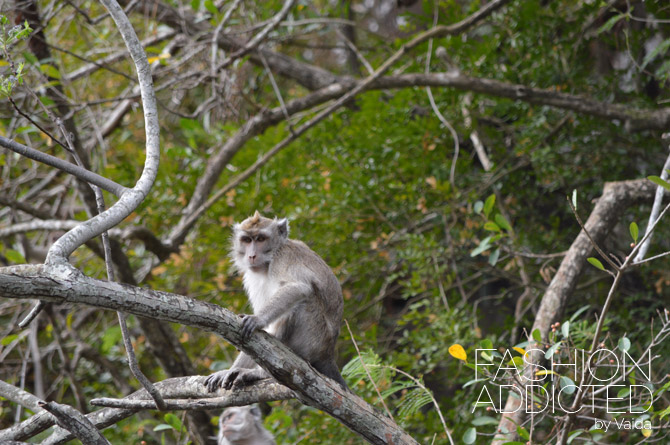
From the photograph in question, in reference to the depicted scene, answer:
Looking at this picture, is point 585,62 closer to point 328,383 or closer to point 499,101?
point 499,101

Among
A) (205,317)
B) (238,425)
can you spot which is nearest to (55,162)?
(205,317)

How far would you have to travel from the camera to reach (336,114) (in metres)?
7.19

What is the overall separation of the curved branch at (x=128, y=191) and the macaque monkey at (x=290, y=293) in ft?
4.58

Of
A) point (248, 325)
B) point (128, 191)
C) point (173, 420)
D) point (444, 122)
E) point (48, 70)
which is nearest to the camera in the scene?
point (128, 191)

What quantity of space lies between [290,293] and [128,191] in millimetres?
1658

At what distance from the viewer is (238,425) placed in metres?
4.87

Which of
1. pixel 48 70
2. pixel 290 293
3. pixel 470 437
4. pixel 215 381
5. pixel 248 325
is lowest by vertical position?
pixel 470 437

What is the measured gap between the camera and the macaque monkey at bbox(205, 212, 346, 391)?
421 centimetres

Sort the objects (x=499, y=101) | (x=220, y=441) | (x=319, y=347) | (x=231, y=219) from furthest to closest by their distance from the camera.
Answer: (x=499, y=101) < (x=231, y=219) < (x=220, y=441) < (x=319, y=347)

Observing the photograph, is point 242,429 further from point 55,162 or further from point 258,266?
point 55,162

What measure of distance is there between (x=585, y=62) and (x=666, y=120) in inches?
66.2

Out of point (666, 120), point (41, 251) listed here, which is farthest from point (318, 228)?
point (666, 120)

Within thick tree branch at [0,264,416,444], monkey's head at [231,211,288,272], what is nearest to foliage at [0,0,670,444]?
monkey's head at [231,211,288,272]

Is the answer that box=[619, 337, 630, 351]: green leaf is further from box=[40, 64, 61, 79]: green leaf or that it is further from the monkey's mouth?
box=[40, 64, 61, 79]: green leaf
